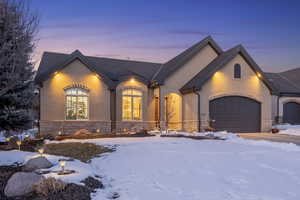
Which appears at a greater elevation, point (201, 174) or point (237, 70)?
point (237, 70)

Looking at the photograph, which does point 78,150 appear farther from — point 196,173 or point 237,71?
point 237,71

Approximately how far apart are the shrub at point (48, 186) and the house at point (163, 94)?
11.4m

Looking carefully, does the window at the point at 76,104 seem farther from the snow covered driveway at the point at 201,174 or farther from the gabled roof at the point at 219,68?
the snow covered driveway at the point at 201,174

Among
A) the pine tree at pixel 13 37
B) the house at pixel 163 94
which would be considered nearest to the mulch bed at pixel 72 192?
the pine tree at pixel 13 37

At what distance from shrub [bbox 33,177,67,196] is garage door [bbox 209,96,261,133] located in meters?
13.5

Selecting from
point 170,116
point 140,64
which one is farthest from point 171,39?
point 170,116

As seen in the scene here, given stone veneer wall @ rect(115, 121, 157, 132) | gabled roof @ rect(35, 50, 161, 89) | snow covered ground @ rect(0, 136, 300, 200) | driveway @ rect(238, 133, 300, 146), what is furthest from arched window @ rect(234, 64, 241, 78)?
snow covered ground @ rect(0, 136, 300, 200)

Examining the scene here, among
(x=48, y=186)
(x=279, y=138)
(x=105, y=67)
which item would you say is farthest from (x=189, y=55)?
(x=48, y=186)

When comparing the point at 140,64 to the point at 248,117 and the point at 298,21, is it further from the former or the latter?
the point at 298,21

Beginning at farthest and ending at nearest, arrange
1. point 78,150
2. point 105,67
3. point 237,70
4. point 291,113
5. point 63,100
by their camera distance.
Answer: point 291,113 → point 105,67 → point 237,70 → point 63,100 → point 78,150

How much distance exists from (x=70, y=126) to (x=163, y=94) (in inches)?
258

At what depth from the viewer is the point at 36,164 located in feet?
20.2

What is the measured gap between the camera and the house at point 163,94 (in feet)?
51.2

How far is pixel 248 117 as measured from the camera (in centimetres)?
1766
